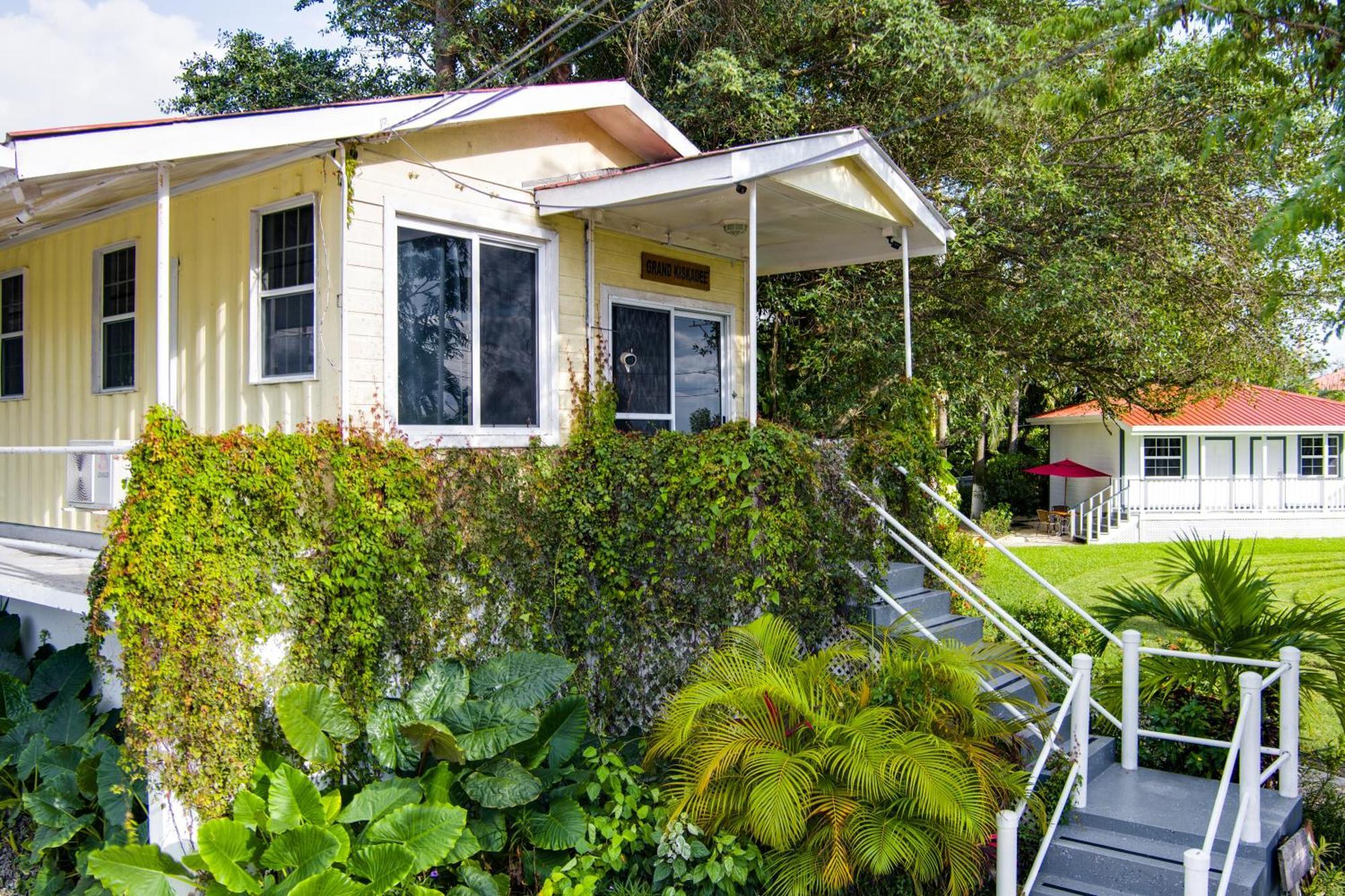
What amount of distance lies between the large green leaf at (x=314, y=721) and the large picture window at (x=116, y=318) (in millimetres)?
4151

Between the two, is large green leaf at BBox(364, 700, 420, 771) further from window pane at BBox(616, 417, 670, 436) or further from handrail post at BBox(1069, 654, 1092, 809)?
handrail post at BBox(1069, 654, 1092, 809)

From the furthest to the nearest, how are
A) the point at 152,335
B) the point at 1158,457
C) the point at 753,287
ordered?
the point at 1158,457, the point at 152,335, the point at 753,287

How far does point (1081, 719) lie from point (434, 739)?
401 centimetres

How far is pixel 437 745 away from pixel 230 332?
361cm

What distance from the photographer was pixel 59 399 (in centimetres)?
873

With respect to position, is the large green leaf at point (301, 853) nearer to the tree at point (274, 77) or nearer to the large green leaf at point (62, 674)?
the large green leaf at point (62, 674)

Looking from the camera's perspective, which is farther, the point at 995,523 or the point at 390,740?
the point at 995,523

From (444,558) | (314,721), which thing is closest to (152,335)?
(444,558)

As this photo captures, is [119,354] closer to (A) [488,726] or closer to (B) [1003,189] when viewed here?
(A) [488,726]

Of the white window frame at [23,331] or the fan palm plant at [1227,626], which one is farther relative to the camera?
the white window frame at [23,331]

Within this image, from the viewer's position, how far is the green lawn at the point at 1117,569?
14.9 meters

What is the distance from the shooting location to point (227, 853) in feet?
15.2

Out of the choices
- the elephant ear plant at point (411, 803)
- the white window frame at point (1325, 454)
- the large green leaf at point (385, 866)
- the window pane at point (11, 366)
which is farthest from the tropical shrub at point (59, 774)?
the white window frame at point (1325, 454)

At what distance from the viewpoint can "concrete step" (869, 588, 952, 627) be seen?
7062 millimetres
